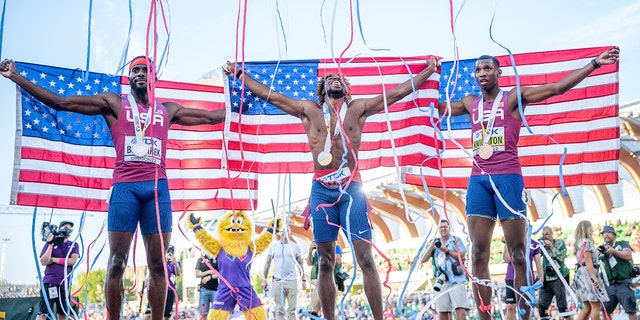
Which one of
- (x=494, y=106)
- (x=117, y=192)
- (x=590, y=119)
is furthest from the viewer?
(x=590, y=119)

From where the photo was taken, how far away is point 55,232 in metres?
8.30

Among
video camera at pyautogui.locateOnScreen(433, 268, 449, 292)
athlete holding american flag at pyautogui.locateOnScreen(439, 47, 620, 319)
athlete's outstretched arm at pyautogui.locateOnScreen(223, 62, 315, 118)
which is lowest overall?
video camera at pyautogui.locateOnScreen(433, 268, 449, 292)

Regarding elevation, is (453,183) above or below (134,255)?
above

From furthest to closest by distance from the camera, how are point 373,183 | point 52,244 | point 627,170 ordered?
point 373,183 → point 627,170 → point 52,244

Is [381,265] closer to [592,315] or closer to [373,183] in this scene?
[373,183]

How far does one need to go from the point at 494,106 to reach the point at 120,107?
327 cm

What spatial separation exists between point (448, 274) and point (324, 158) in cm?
439

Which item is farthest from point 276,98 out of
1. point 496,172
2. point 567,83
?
point 567,83

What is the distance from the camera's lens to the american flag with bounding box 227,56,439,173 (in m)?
6.66

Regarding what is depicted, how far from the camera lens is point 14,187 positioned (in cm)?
601

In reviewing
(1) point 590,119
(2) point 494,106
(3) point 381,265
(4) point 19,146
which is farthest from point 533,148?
(3) point 381,265

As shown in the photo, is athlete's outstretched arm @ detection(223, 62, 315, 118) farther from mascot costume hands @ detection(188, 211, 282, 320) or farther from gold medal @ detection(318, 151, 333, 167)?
mascot costume hands @ detection(188, 211, 282, 320)

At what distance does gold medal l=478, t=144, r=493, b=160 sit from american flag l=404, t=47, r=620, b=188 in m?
1.65

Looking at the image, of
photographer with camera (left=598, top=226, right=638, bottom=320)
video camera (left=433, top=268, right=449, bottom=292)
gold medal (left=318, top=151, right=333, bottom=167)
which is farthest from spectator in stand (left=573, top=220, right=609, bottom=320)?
gold medal (left=318, top=151, right=333, bottom=167)
